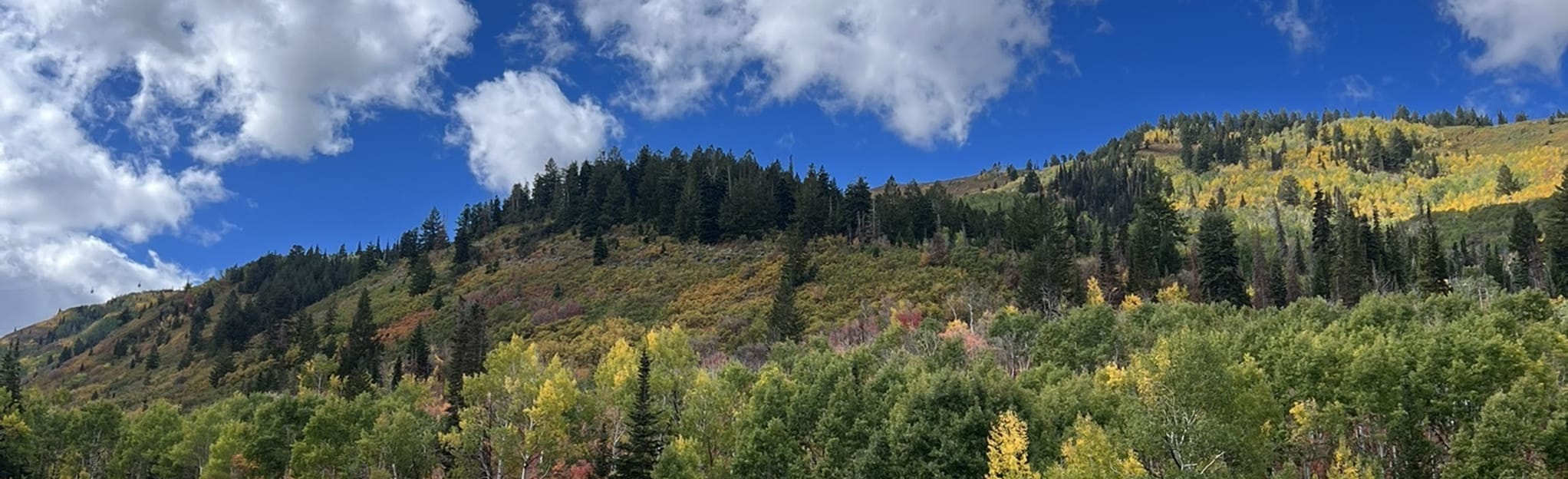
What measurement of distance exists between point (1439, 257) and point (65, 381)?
8598 inches

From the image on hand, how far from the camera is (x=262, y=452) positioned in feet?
218

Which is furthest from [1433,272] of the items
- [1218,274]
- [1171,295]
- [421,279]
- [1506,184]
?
[421,279]

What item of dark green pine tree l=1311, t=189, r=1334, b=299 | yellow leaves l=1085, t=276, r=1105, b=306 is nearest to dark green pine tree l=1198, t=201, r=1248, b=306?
dark green pine tree l=1311, t=189, r=1334, b=299

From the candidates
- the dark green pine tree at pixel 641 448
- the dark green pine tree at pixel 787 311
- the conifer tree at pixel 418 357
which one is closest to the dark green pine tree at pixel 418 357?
the conifer tree at pixel 418 357

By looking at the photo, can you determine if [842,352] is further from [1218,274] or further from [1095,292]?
[1218,274]

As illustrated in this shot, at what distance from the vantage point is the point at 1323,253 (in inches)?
4870

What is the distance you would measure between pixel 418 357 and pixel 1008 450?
9251cm

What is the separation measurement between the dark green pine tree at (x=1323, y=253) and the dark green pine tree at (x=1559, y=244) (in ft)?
77.5

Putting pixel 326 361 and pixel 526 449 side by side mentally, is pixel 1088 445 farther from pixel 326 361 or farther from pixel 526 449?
pixel 326 361

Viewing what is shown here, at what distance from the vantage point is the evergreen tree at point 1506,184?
7407 inches

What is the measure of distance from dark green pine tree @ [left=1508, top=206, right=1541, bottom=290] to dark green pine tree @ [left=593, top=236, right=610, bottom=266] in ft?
432

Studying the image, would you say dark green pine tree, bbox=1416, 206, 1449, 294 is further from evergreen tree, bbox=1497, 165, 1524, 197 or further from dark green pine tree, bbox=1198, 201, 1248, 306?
evergreen tree, bbox=1497, 165, 1524, 197

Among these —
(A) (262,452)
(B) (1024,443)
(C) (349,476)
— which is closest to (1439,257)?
(B) (1024,443)

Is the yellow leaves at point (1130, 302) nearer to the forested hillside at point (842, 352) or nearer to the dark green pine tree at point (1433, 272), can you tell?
the forested hillside at point (842, 352)
